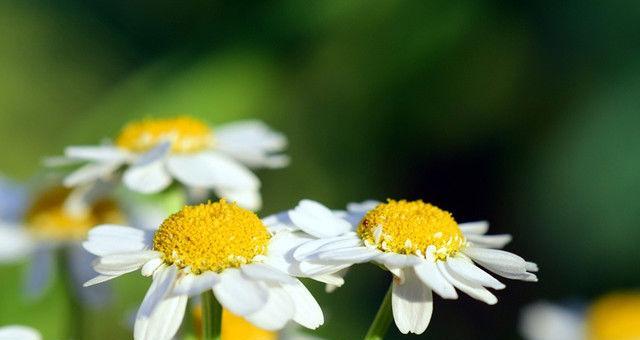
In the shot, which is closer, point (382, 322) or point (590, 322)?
point (382, 322)

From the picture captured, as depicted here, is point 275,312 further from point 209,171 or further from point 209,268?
point 209,171

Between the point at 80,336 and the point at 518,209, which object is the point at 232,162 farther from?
the point at 518,209

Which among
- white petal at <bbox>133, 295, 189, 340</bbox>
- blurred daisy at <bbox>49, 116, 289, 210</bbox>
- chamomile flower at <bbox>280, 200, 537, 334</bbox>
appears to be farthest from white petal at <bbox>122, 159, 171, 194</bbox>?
white petal at <bbox>133, 295, 189, 340</bbox>

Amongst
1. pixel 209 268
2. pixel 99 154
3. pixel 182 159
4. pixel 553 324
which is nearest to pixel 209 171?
pixel 182 159

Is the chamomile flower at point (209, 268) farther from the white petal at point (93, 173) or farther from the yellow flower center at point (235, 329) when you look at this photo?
the white petal at point (93, 173)

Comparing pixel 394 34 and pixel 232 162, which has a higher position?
pixel 394 34

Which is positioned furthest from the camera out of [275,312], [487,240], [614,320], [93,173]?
[614,320]

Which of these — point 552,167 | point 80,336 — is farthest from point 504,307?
point 80,336
